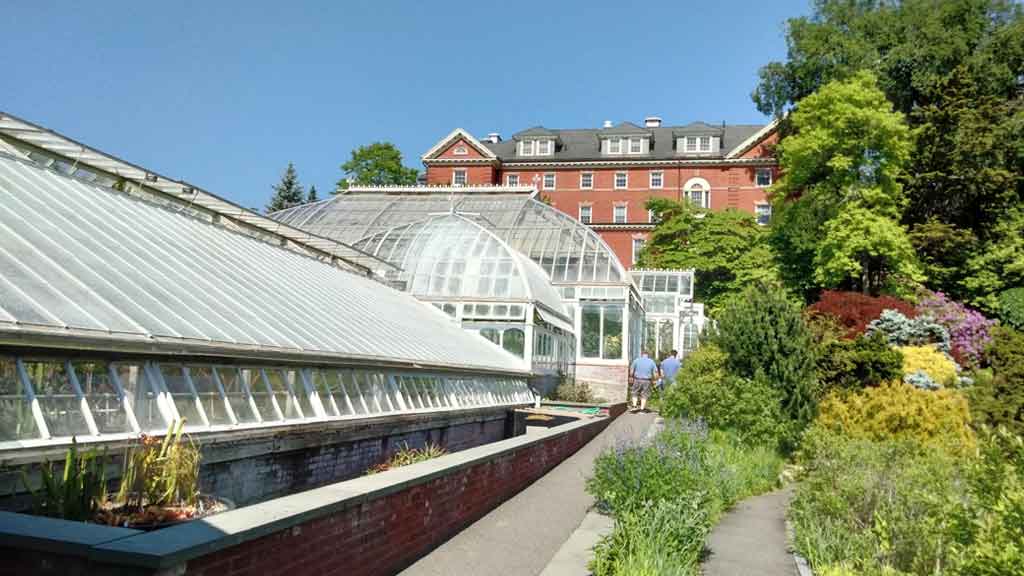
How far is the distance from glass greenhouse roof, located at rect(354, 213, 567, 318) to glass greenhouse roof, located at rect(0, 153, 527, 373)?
867 cm

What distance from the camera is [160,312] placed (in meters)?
7.31

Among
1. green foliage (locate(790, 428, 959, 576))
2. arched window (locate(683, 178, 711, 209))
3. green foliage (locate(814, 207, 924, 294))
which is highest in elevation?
arched window (locate(683, 178, 711, 209))

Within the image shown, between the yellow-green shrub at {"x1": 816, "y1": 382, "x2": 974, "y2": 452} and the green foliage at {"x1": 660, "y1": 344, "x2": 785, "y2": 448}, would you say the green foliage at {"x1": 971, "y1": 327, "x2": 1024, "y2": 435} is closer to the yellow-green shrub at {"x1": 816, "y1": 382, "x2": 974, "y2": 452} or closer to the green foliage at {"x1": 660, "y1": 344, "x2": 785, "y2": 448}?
the yellow-green shrub at {"x1": 816, "y1": 382, "x2": 974, "y2": 452}

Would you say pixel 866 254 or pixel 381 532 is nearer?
pixel 381 532

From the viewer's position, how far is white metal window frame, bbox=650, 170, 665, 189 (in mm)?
59844

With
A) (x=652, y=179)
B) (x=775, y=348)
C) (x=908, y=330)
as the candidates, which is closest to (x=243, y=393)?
(x=775, y=348)

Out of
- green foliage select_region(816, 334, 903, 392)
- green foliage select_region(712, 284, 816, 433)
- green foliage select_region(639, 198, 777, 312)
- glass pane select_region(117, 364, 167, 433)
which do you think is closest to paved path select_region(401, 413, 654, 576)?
glass pane select_region(117, 364, 167, 433)

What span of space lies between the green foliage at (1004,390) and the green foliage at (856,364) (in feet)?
6.37

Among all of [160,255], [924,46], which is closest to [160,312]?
[160,255]

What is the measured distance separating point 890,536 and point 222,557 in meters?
5.91

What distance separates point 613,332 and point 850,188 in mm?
14588

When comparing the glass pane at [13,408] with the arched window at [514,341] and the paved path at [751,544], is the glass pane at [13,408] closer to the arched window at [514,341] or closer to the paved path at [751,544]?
the paved path at [751,544]

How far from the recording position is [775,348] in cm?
1522

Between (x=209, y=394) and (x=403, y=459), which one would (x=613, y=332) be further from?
(x=209, y=394)
